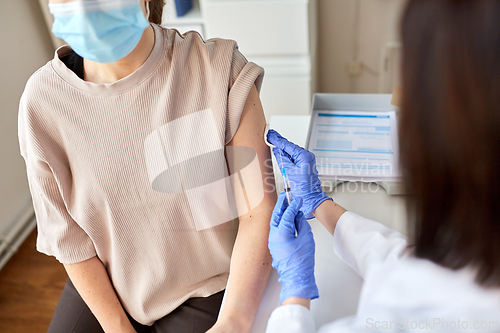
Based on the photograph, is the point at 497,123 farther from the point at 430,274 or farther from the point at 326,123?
the point at 326,123

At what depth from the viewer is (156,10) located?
36.6 inches

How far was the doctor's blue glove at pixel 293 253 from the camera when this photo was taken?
0.77 metres

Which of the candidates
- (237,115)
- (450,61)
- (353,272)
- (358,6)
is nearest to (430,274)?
(353,272)

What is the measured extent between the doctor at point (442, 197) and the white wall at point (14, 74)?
1.74 meters

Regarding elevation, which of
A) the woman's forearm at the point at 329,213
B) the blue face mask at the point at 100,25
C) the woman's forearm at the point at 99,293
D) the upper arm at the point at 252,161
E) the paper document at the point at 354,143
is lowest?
the woman's forearm at the point at 99,293

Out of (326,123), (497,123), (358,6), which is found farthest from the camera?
(358,6)

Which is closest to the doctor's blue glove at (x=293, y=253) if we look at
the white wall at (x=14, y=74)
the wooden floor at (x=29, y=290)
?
the wooden floor at (x=29, y=290)

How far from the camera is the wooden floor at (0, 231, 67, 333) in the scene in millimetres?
1724

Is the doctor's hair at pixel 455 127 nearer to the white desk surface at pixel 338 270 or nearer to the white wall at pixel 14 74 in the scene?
the white desk surface at pixel 338 270

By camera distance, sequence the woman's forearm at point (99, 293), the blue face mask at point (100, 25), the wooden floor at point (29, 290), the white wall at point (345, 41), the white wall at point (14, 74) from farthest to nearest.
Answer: the white wall at point (345, 41) → the white wall at point (14, 74) → the wooden floor at point (29, 290) → the woman's forearm at point (99, 293) → the blue face mask at point (100, 25)

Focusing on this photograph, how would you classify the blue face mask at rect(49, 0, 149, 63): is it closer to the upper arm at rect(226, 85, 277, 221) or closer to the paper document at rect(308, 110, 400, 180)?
the upper arm at rect(226, 85, 277, 221)

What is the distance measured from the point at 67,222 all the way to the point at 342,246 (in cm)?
63

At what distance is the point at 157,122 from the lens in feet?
2.87

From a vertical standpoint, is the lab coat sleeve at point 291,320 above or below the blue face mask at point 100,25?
below
